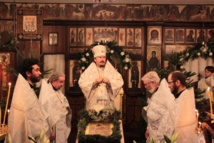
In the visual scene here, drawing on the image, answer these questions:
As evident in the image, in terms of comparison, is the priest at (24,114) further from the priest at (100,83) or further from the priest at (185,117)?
the priest at (100,83)

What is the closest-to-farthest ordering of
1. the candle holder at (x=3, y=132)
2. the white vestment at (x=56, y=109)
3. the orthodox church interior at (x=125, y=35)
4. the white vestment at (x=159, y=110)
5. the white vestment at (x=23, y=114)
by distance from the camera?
1. the candle holder at (x=3, y=132)
2. the white vestment at (x=23, y=114)
3. the white vestment at (x=159, y=110)
4. the white vestment at (x=56, y=109)
5. the orthodox church interior at (x=125, y=35)

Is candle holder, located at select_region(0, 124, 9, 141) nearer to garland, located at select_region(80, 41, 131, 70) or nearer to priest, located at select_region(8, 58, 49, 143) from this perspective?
priest, located at select_region(8, 58, 49, 143)

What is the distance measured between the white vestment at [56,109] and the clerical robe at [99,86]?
0.49 meters

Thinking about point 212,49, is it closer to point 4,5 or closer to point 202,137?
point 4,5

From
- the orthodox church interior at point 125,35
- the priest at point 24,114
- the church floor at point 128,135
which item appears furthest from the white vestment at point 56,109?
the orthodox church interior at point 125,35

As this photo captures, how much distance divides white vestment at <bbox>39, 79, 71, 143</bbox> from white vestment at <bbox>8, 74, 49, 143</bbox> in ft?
3.49

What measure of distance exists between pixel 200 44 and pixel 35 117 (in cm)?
766

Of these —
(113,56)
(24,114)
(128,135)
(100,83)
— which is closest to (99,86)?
(100,83)

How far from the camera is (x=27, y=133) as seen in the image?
5148 mm

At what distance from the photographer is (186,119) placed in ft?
16.1

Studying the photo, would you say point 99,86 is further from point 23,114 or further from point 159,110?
point 23,114

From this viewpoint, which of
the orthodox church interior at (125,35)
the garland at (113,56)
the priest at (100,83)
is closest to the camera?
the priest at (100,83)

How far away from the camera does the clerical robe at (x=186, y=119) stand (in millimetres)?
4887

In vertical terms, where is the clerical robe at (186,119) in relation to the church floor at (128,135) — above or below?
above
